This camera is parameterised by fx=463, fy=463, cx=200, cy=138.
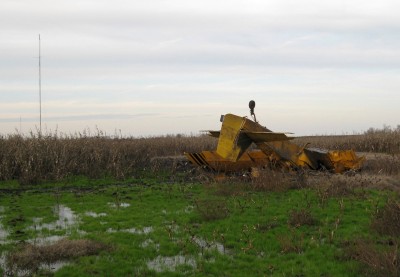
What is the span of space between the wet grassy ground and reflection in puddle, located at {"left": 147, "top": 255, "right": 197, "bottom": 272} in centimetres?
2

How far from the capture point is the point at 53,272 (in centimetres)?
702

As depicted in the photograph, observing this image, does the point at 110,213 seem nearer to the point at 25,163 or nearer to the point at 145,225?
the point at 145,225

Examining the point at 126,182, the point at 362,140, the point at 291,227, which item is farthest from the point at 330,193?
the point at 362,140

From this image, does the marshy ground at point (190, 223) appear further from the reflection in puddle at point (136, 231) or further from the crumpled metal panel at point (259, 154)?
the crumpled metal panel at point (259, 154)

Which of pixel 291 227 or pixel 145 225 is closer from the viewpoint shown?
pixel 291 227

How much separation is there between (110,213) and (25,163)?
315 inches

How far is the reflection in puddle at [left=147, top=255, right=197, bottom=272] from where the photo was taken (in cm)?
727

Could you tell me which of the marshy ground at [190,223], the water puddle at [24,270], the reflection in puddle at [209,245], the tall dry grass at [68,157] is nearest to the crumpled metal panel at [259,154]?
the marshy ground at [190,223]

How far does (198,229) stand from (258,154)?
31.7 feet

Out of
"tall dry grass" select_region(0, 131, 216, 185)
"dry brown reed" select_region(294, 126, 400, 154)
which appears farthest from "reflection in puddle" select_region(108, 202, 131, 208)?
"dry brown reed" select_region(294, 126, 400, 154)

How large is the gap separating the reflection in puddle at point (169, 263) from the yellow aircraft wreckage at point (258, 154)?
763cm

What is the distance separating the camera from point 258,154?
18984mm

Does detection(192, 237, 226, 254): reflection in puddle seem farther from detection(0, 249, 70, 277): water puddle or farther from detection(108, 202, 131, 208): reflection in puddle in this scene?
detection(108, 202, 131, 208): reflection in puddle

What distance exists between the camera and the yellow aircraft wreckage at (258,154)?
15.4 meters
